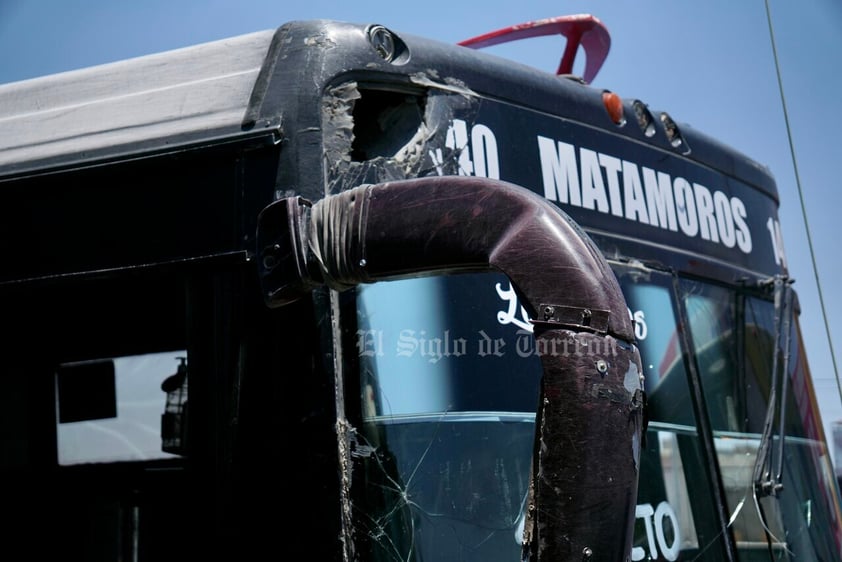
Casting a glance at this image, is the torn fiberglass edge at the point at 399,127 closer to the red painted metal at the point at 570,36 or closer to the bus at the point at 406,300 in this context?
the bus at the point at 406,300

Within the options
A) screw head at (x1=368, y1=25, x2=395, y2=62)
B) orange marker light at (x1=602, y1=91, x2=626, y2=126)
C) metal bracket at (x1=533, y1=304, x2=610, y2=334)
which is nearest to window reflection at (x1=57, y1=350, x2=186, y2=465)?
screw head at (x1=368, y1=25, x2=395, y2=62)

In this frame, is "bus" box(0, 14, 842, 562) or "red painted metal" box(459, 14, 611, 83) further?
"red painted metal" box(459, 14, 611, 83)

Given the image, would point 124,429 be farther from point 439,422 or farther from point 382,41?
point 382,41

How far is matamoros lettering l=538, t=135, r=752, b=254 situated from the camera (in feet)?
8.54

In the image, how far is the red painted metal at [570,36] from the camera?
11.2 feet

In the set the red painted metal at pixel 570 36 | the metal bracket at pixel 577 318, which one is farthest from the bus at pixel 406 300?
the red painted metal at pixel 570 36

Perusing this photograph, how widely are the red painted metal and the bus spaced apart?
48 centimetres

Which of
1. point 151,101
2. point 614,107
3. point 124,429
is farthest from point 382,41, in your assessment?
point 124,429

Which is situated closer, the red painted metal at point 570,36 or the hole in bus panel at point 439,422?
the hole in bus panel at point 439,422

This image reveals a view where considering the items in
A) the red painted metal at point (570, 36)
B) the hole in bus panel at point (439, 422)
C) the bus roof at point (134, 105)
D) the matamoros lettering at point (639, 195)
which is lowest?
the hole in bus panel at point (439, 422)

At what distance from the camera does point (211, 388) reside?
2.15 meters

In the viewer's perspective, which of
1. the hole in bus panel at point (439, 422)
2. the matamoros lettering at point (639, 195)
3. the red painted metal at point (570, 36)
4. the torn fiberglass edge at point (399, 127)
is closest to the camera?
the hole in bus panel at point (439, 422)

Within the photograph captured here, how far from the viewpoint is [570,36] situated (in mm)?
3461

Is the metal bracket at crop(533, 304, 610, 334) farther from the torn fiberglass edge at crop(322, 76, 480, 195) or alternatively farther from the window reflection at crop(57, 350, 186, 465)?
the window reflection at crop(57, 350, 186, 465)
